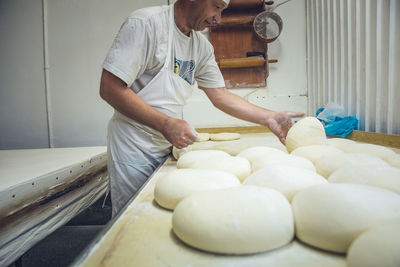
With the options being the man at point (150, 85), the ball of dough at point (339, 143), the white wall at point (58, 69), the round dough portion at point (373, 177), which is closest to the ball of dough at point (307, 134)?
the ball of dough at point (339, 143)

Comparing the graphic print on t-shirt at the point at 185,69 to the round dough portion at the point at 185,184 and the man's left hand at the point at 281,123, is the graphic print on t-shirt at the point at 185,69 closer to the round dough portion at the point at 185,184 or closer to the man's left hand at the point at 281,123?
the man's left hand at the point at 281,123

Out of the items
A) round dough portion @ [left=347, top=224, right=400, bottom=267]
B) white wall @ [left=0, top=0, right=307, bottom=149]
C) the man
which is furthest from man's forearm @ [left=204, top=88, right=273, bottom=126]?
white wall @ [left=0, top=0, right=307, bottom=149]

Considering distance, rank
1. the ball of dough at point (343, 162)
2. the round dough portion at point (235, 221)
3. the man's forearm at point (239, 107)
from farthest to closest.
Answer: the man's forearm at point (239, 107)
the ball of dough at point (343, 162)
the round dough portion at point (235, 221)

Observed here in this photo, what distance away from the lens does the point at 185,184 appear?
72 cm

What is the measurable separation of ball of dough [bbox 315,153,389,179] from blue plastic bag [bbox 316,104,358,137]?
1.28 metres

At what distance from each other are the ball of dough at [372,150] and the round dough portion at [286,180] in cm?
52

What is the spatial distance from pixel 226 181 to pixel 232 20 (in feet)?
8.81

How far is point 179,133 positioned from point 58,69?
3.43m

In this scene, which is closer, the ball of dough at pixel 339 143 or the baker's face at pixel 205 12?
the ball of dough at pixel 339 143

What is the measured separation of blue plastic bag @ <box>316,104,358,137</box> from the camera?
2020 millimetres

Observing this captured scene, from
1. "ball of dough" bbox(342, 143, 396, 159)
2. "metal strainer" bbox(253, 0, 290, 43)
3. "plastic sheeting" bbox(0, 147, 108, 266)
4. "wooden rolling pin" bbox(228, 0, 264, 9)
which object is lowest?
"plastic sheeting" bbox(0, 147, 108, 266)

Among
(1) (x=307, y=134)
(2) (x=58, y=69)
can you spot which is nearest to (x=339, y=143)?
(1) (x=307, y=134)

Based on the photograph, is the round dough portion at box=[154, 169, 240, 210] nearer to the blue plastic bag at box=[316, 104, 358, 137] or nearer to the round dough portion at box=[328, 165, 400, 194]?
the round dough portion at box=[328, 165, 400, 194]

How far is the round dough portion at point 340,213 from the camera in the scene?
48 cm
